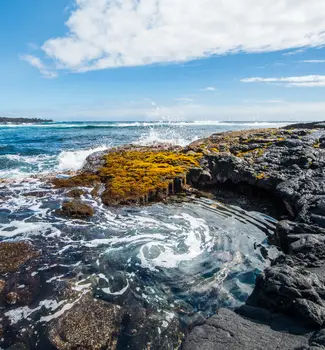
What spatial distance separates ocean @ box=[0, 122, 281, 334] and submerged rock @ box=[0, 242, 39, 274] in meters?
0.36

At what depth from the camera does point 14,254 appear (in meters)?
7.55

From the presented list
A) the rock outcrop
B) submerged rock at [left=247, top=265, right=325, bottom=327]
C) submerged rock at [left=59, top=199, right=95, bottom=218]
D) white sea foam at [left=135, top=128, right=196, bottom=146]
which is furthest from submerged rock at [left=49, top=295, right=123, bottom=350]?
white sea foam at [left=135, top=128, right=196, bottom=146]

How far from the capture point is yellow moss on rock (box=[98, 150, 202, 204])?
12.1 metres

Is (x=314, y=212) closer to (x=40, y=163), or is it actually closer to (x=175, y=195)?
(x=175, y=195)

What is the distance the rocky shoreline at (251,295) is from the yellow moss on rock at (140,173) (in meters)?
0.07

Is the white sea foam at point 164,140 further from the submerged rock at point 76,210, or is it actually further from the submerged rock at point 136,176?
the submerged rock at point 76,210

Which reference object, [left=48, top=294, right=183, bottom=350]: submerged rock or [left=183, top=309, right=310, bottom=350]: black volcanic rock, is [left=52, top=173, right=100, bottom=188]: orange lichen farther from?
[left=183, top=309, right=310, bottom=350]: black volcanic rock

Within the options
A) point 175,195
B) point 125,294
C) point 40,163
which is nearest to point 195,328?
point 125,294

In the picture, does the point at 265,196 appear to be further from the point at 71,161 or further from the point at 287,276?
the point at 71,161

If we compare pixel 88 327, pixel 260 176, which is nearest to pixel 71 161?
pixel 260 176

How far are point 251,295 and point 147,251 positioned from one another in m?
3.22

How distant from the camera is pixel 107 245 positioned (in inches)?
328

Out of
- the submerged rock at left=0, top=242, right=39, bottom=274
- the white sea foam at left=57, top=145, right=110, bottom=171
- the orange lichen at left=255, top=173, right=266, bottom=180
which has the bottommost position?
the white sea foam at left=57, top=145, right=110, bottom=171

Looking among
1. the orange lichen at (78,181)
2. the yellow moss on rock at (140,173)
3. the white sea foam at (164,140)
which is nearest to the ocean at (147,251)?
the yellow moss on rock at (140,173)
